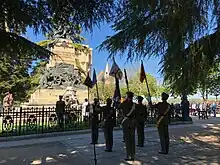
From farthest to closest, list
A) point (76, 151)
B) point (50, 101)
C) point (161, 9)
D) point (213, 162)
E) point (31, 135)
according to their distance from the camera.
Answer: point (50, 101)
point (31, 135)
point (76, 151)
point (213, 162)
point (161, 9)

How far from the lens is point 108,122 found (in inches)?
352

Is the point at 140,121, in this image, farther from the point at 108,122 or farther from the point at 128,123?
the point at 128,123

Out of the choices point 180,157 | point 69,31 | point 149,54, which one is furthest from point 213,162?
point 69,31

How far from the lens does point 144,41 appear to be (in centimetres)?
653

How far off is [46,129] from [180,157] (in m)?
6.64

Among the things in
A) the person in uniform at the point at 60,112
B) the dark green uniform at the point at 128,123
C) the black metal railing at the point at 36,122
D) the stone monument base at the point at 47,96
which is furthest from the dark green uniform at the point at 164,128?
the stone monument base at the point at 47,96

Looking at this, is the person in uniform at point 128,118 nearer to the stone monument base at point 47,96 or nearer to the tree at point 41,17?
the tree at point 41,17

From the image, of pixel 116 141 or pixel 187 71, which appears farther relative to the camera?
pixel 116 141

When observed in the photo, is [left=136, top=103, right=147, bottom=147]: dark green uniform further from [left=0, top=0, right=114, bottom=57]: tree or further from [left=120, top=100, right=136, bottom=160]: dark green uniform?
[left=0, top=0, right=114, bottom=57]: tree

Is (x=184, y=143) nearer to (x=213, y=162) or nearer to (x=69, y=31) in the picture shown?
(x=213, y=162)

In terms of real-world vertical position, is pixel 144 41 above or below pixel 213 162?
above

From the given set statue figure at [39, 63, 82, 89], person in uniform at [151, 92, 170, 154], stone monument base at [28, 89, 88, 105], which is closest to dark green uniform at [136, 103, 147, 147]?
person in uniform at [151, 92, 170, 154]

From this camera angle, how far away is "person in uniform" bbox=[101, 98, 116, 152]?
891 centimetres

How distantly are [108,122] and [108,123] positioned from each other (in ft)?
0.10
